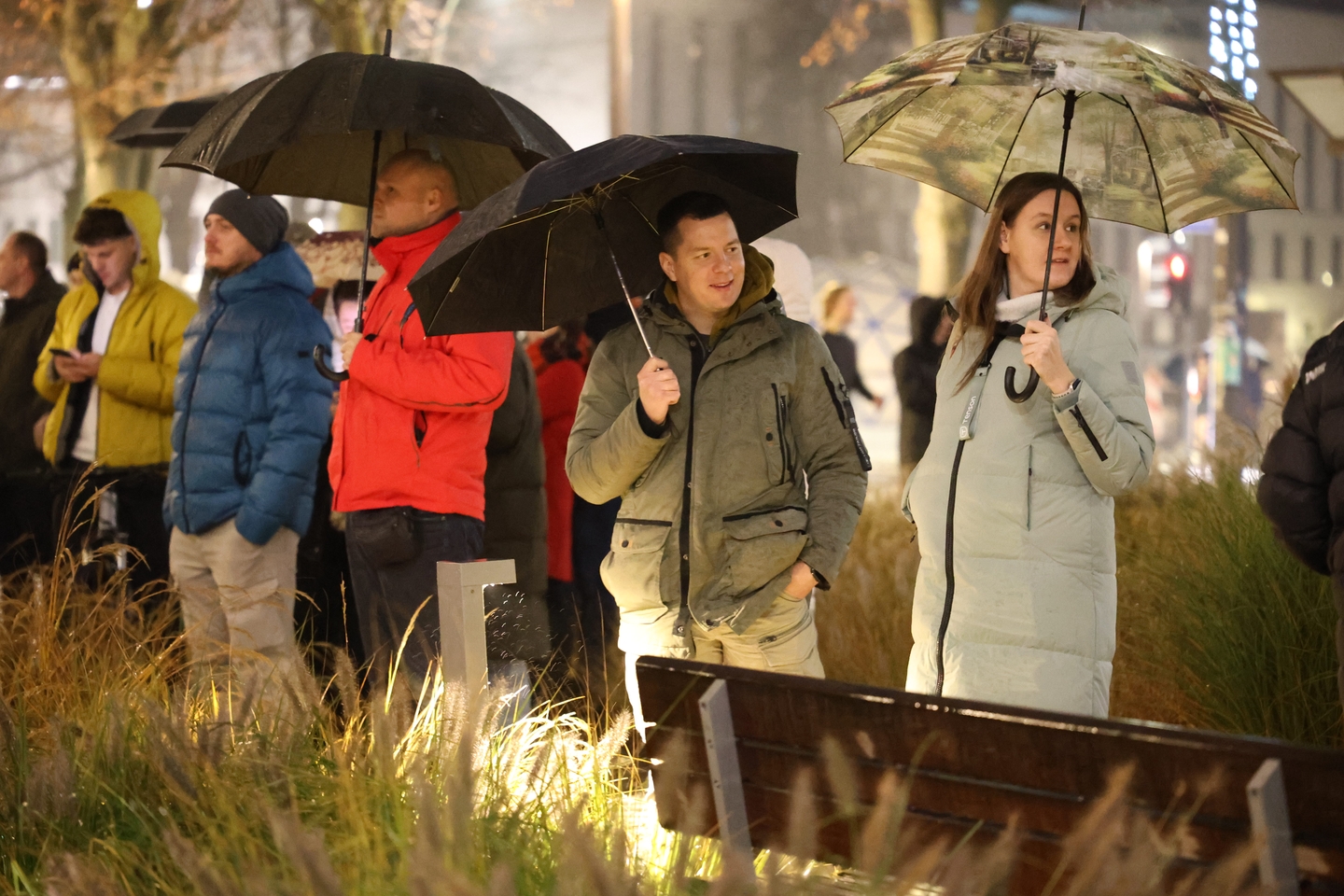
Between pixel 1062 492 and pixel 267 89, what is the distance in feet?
8.45

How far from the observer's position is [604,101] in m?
17.4

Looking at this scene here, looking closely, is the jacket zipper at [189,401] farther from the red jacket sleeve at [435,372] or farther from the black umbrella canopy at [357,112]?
the red jacket sleeve at [435,372]

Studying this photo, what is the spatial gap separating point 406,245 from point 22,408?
401 centimetres

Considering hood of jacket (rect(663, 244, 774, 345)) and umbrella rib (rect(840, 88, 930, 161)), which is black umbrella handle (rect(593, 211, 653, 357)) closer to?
hood of jacket (rect(663, 244, 774, 345))

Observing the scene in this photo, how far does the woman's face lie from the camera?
4.08 meters

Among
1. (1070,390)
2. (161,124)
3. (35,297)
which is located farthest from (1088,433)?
(35,297)

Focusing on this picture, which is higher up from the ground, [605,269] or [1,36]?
[1,36]

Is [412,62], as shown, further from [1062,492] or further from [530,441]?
[1062,492]

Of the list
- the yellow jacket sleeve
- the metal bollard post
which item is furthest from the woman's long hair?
the yellow jacket sleeve

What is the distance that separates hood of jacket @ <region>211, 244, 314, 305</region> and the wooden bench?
3.28m

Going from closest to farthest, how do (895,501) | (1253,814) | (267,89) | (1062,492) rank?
(1253,814)
(1062,492)
(267,89)
(895,501)

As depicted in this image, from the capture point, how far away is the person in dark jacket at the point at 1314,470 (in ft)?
11.5

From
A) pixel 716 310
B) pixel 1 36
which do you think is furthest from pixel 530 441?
pixel 1 36

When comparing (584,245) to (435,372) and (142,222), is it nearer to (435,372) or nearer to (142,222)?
(435,372)
